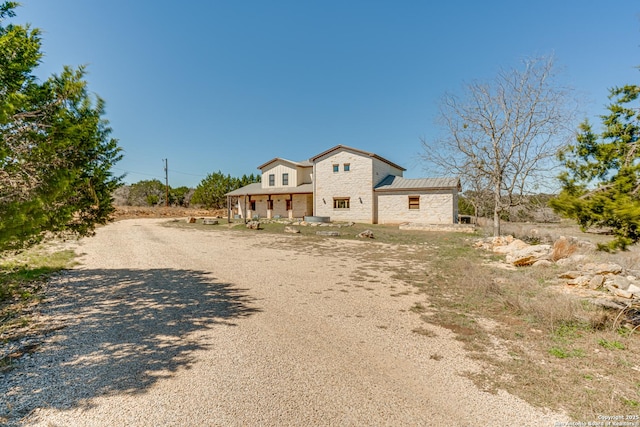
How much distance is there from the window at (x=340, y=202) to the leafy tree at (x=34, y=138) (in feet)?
77.2

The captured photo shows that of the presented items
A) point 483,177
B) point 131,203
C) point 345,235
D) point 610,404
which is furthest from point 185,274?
point 131,203

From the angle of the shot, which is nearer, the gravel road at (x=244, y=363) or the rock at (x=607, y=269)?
the gravel road at (x=244, y=363)

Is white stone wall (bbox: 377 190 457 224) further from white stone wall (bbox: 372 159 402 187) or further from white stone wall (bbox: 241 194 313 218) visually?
white stone wall (bbox: 241 194 313 218)

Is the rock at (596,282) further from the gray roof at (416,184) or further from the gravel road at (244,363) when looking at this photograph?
the gray roof at (416,184)

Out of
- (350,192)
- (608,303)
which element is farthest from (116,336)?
(350,192)

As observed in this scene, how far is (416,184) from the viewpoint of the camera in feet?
85.3

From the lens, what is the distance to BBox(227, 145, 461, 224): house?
24.9 m

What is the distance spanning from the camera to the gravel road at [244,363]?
2818 mm

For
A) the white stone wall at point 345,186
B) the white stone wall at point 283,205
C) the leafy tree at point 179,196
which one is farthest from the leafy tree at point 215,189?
the white stone wall at point 345,186

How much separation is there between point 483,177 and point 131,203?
49.1m

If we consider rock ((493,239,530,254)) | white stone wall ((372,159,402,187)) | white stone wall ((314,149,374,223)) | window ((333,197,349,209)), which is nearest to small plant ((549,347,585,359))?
rock ((493,239,530,254))

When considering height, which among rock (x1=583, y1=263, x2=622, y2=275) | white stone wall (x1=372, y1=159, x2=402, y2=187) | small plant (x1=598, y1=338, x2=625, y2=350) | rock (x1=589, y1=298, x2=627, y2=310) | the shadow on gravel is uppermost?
white stone wall (x1=372, y1=159, x2=402, y2=187)

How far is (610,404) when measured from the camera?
2.89 m

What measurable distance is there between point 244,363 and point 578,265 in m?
10.2
